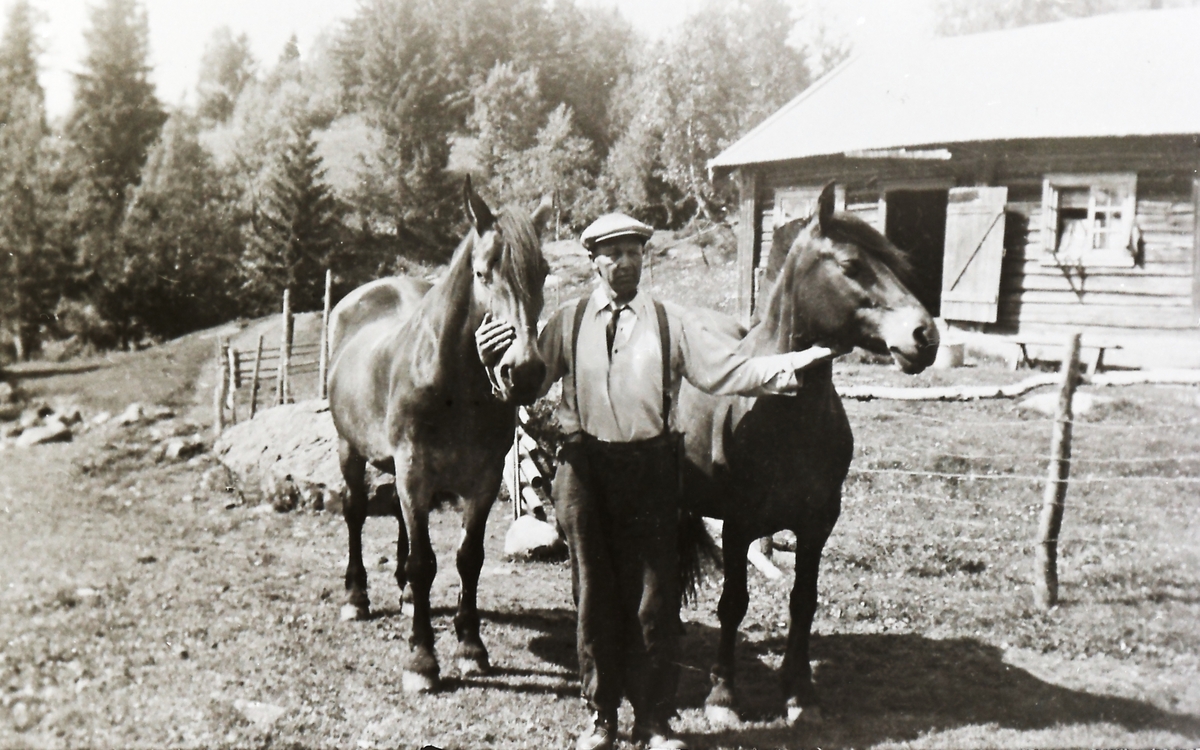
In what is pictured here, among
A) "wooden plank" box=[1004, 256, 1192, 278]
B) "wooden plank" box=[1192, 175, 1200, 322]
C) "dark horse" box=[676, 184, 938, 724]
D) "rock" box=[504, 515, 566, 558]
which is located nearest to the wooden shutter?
"wooden plank" box=[1004, 256, 1192, 278]

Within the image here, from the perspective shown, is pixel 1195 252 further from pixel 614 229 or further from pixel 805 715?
pixel 614 229

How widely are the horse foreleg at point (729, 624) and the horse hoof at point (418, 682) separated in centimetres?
132

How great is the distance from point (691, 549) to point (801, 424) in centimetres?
125

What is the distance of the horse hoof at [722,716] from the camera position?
361cm

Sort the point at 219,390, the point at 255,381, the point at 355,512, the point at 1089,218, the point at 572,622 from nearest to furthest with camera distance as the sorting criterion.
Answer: the point at 572,622 → the point at 355,512 → the point at 219,390 → the point at 255,381 → the point at 1089,218

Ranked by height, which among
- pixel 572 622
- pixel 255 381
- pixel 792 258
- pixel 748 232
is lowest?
pixel 572 622

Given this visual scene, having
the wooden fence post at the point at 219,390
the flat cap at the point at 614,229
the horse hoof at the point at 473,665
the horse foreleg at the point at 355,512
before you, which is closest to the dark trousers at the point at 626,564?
the flat cap at the point at 614,229

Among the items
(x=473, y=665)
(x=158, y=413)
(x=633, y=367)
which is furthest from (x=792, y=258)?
(x=158, y=413)

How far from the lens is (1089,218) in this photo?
1228 centimetres

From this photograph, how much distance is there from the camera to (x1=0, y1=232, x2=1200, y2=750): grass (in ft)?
11.6

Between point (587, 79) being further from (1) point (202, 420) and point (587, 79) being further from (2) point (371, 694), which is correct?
(1) point (202, 420)

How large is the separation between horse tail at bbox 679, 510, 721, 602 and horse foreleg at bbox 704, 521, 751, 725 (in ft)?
1.81

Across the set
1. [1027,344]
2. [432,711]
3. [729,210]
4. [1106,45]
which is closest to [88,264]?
[432,711]

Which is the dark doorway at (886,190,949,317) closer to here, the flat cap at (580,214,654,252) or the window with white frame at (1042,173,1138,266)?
the window with white frame at (1042,173,1138,266)
